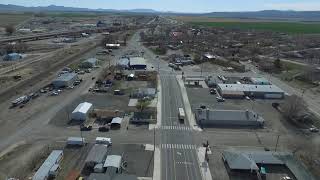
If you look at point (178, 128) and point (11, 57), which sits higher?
point (11, 57)

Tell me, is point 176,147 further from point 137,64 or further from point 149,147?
point 137,64

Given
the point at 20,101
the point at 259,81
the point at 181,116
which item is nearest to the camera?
the point at 181,116

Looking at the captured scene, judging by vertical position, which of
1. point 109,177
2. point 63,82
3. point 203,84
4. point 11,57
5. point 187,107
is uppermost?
point 109,177

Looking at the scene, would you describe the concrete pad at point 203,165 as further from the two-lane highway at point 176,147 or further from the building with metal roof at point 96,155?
the building with metal roof at point 96,155

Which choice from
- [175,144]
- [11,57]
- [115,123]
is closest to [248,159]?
[175,144]

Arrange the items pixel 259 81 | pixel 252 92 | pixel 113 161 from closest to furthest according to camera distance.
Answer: pixel 113 161 → pixel 252 92 → pixel 259 81

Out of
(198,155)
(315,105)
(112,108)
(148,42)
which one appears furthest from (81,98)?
(148,42)

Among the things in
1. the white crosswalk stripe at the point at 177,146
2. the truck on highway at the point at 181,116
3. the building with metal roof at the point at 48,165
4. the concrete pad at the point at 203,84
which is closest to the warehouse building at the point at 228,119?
the truck on highway at the point at 181,116

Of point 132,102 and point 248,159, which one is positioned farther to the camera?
point 132,102

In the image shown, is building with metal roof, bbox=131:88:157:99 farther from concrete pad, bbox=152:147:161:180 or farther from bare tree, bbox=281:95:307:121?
bare tree, bbox=281:95:307:121
